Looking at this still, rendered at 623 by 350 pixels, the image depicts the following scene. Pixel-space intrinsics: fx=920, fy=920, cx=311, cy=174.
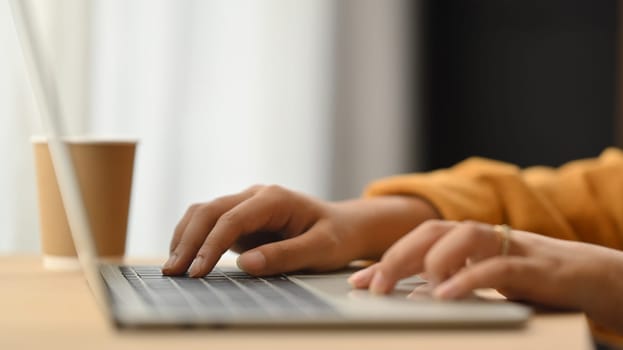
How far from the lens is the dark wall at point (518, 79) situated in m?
2.58

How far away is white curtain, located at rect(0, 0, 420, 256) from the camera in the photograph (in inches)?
56.5

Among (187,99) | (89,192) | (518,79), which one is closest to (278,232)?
(89,192)

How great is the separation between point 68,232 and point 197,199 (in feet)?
3.45

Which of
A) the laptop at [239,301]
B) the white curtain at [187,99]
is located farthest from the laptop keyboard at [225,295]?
the white curtain at [187,99]

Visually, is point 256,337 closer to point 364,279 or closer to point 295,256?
point 364,279

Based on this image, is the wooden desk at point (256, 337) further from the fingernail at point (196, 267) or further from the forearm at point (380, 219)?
the forearm at point (380, 219)

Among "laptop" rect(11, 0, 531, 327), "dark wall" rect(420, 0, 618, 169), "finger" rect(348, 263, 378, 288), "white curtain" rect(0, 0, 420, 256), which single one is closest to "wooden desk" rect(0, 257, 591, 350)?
"laptop" rect(11, 0, 531, 327)

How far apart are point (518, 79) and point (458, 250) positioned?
2.21 meters

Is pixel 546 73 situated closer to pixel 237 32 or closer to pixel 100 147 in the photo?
pixel 237 32

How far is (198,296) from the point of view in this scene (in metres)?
0.54

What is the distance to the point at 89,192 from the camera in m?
0.84

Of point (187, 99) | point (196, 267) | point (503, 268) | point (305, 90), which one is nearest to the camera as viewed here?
point (503, 268)

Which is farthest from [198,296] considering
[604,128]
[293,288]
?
[604,128]

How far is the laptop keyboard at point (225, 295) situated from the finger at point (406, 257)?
0.05m
